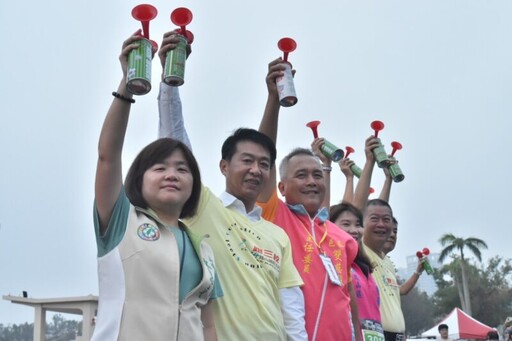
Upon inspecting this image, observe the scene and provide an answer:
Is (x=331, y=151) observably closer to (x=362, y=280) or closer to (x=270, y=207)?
(x=362, y=280)

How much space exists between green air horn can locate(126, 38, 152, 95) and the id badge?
160 centimetres

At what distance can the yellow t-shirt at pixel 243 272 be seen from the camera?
8.55ft

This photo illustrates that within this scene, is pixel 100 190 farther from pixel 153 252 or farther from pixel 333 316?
pixel 333 316

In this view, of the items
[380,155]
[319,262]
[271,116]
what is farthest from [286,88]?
[380,155]

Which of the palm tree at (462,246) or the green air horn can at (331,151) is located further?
the palm tree at (462,246)

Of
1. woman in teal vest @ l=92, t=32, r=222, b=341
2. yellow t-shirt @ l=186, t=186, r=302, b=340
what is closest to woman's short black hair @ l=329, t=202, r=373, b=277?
yellow t-shirt @ l=186, t=186, r=302, b=340

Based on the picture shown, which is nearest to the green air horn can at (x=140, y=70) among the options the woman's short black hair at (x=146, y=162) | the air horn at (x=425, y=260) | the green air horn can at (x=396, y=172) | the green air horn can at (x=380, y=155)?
the woman's short black hair at (x=146, y=162)

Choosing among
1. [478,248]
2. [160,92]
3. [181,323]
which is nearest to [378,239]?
[160,92]

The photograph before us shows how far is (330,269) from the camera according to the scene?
3.43m

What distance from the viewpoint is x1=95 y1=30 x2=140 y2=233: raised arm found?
7.14ft

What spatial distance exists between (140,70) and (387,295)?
3.33 meters

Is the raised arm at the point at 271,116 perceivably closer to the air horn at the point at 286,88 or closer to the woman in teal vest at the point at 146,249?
the air horn at the point at 286,88

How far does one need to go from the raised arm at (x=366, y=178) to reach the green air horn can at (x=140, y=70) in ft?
10.1

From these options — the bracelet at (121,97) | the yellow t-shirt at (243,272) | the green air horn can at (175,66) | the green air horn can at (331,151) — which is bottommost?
the yellow t-shirt at (243,272)
